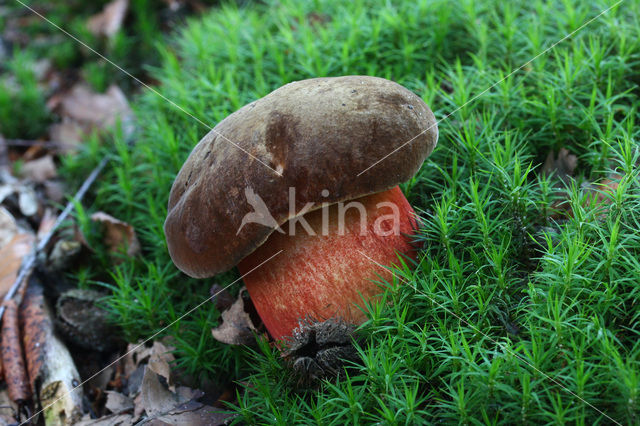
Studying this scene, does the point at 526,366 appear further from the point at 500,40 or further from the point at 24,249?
the point at 24,249

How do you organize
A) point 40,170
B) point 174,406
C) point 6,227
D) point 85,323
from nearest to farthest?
point 174,406, point 85,323, point 6,227, point 40,170

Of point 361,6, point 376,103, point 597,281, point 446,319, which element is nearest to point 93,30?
point 361,6

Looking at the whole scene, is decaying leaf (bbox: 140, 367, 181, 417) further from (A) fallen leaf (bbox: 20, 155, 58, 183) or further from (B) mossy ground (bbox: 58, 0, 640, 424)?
(A) fallen leaf (bbox: 20, 155, 58, 183)

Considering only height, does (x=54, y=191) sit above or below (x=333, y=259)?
above

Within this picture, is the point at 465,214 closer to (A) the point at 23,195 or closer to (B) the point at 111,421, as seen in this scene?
(B) the point at 111,421

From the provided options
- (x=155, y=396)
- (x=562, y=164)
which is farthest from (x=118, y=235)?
(x=562, y=164)

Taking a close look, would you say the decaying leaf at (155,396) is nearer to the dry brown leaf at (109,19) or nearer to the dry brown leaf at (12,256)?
the dry brown leaf at (12,256)

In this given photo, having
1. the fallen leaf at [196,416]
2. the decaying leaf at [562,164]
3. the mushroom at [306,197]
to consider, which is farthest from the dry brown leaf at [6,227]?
the decaying leaf at [562,164]
